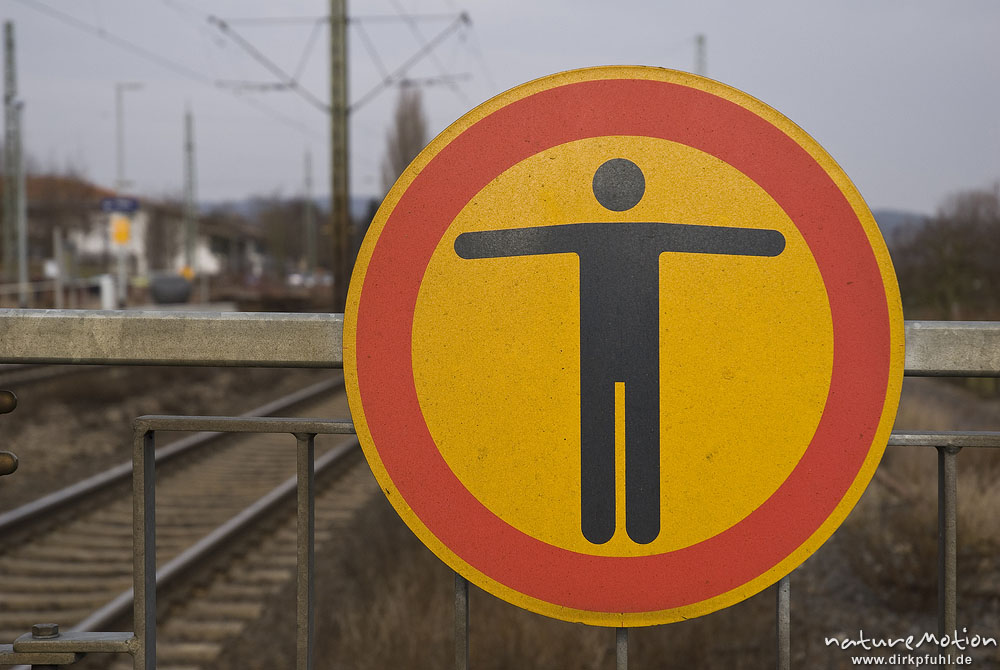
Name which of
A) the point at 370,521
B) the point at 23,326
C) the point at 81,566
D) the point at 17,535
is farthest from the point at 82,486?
the point at 23,326

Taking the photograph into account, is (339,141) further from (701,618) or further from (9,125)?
(9,125)

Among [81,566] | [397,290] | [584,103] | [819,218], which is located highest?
[584,103]

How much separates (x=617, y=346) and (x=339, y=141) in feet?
48.8

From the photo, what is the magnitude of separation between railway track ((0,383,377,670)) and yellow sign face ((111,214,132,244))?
477 inches

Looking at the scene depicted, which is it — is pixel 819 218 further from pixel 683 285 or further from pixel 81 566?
pixel 81 566

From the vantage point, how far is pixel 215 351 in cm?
160

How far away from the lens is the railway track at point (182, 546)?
4.82m

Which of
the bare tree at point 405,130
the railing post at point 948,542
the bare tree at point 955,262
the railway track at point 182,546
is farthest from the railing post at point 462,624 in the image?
the bare tree at point 405,130

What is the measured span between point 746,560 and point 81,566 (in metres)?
5.51

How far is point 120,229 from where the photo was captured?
1925cm

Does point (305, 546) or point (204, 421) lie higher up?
point (204, 421)

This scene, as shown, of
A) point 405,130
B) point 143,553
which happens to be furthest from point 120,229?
point 405,130

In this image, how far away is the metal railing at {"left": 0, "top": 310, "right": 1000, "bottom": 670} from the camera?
61.2 inches

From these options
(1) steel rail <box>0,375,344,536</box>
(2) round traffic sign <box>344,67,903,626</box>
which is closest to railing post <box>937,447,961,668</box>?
(2) round traffic sign <box>344,67,903,626</box>
